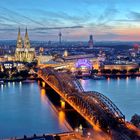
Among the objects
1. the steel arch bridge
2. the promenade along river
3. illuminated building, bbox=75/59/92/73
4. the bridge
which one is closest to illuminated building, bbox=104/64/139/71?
illuminated building, bbox=75/59/92/73

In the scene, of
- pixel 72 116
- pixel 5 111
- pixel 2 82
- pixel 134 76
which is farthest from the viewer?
pixel 134 76

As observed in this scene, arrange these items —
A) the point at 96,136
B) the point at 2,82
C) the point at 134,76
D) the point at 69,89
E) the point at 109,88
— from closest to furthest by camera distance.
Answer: the point at 96,136
the point at 69,89
the point at 109,88
the point at 2,82
the point at 134,76

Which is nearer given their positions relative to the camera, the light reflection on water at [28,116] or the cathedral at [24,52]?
the light reflection on water at [28,116]

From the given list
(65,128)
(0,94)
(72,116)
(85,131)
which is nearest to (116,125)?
(85,131)

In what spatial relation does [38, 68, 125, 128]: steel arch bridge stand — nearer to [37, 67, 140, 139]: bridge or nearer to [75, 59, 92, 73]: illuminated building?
[37, 67, 140, 139]: bridge

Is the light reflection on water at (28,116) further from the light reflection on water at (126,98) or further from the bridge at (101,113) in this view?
the light reflection on water at (126,98)

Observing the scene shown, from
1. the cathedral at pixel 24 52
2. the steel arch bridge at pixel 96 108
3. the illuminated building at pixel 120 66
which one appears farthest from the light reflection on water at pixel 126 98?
the cathedral at pixel 24 52

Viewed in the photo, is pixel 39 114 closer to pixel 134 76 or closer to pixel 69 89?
pixel 69 89

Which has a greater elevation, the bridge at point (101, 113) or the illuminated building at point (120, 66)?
the bridge at point (101, 113)
